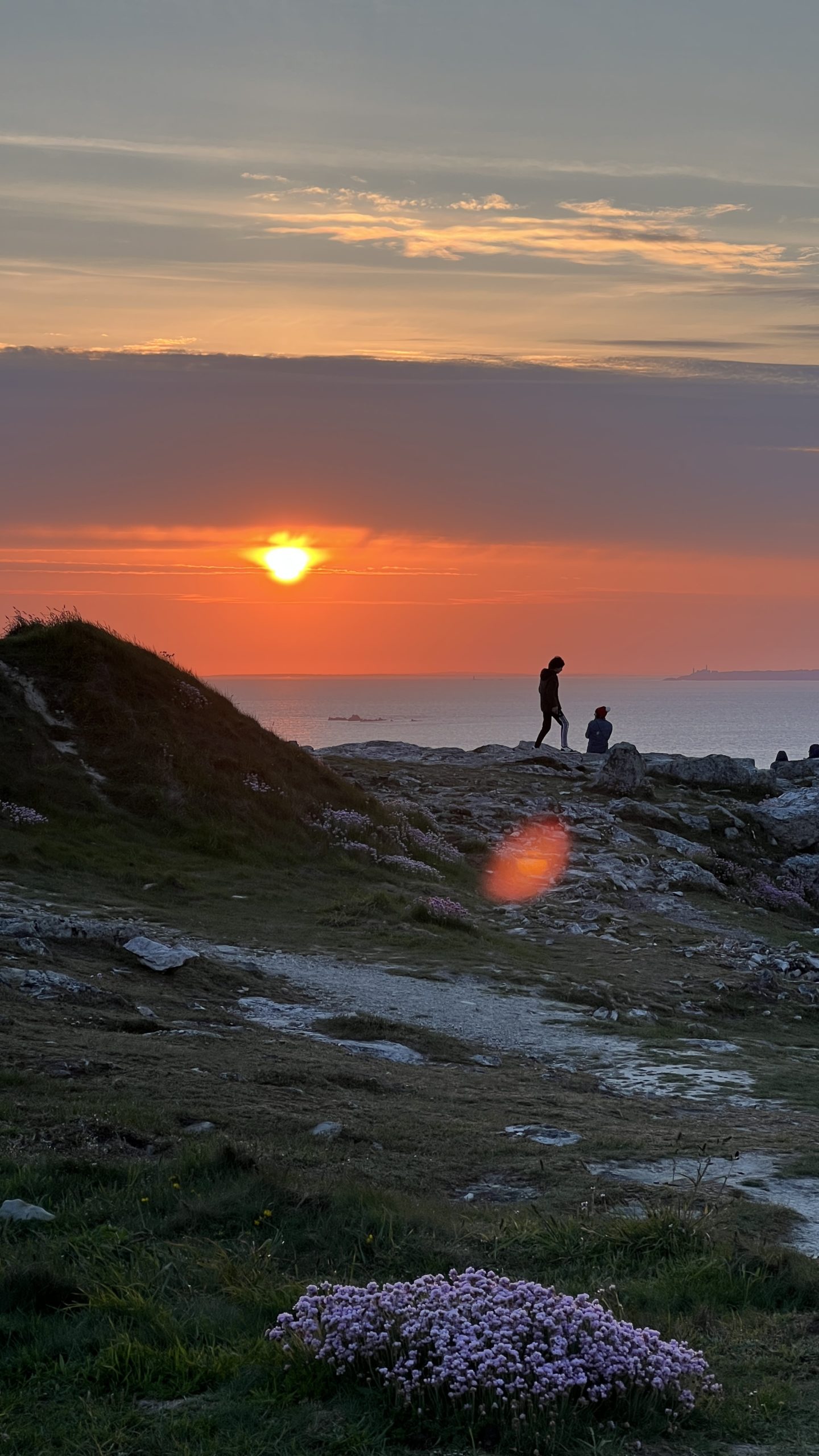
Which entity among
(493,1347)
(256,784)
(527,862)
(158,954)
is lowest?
(493,1347)

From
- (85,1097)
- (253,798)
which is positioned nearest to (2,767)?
(253,798)

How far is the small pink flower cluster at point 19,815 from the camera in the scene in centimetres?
2117

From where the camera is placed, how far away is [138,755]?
24.7 m

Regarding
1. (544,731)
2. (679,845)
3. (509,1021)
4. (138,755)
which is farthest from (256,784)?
(544,731)

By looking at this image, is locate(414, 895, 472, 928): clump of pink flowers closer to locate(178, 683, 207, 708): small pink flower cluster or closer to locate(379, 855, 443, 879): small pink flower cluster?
locate(379, 855, 443, 879): small pink flower cluster

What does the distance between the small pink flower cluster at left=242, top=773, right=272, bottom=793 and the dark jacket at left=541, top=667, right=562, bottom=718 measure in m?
14.2

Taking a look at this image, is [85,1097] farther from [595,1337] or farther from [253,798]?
[253,798]

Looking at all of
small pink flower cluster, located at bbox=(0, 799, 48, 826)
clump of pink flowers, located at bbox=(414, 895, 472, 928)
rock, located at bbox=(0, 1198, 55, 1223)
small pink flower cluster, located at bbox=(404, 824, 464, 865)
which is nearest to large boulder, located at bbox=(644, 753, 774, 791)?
small pink flower cluster, located at bbox=(404, 824, 464, 865)

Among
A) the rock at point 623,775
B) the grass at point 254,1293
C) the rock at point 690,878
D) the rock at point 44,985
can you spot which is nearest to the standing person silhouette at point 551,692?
the rock at point 623,775

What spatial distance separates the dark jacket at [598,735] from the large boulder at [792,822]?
31.7ft

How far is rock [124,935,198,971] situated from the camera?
14.0 m

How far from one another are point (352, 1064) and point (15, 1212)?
4.86m

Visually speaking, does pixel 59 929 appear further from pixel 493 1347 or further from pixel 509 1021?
pixel 493 1347

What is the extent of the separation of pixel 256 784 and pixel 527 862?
6.38 metres
